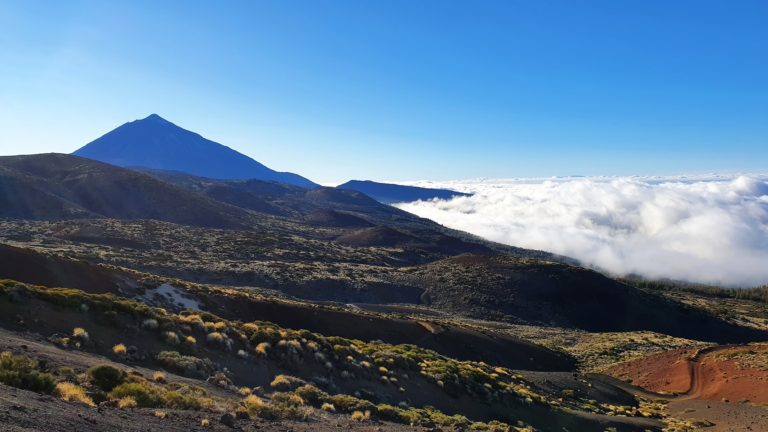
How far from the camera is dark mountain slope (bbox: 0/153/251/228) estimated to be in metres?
115

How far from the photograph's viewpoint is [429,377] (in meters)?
24.9

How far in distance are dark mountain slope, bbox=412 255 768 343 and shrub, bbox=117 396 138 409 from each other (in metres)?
70.7

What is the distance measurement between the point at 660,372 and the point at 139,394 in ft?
145

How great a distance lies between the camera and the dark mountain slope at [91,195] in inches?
4520

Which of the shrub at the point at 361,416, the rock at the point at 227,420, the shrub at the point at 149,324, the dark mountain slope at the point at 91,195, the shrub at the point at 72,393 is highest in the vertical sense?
the dark mountain slope at the point at 91,195

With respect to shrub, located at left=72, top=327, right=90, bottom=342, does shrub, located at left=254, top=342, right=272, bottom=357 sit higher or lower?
lower

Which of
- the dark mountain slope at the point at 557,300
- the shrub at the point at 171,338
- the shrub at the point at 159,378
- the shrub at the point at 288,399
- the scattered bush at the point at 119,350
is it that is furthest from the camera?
the dark mountain slope at the point at 557,300

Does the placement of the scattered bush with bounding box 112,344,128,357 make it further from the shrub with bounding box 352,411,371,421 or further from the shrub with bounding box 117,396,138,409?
the shrub with bounding box 352,411,371,421

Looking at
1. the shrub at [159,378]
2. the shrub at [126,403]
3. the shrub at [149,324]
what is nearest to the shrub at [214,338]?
the shrub at [149,324]

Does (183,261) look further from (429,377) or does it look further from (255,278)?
(429,377)

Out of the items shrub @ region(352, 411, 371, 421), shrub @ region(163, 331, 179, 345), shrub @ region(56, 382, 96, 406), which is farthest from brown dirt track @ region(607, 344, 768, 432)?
shrub @ region(56, 382, 96, 406)

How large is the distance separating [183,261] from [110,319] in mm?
61173

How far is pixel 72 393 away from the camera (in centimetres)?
1067

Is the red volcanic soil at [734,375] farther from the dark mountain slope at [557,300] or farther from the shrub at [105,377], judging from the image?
the shrub at [105,377]
